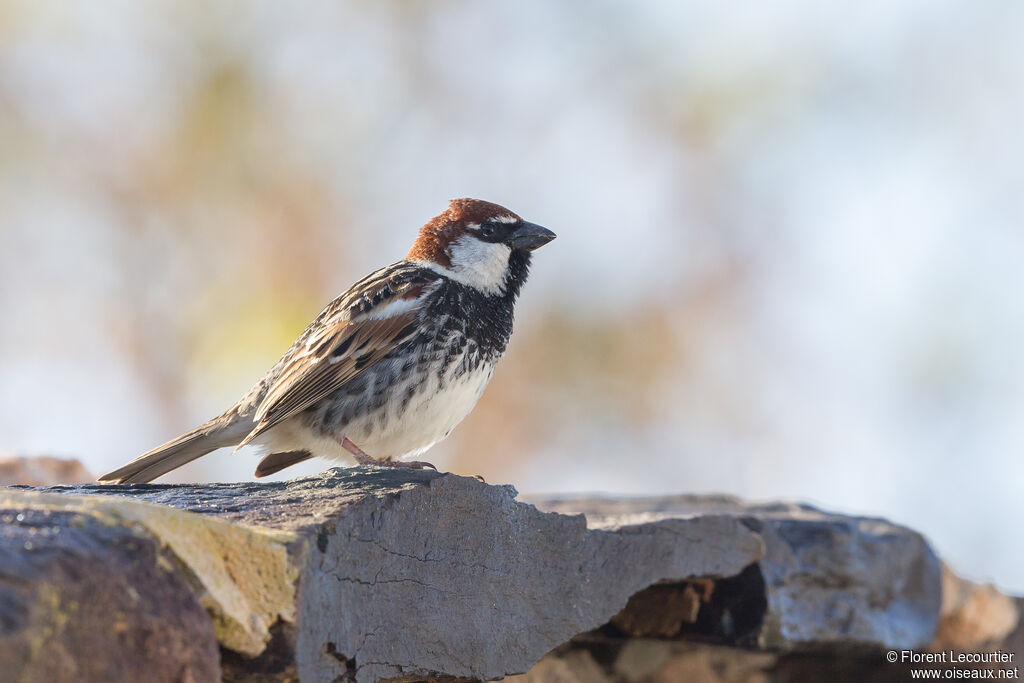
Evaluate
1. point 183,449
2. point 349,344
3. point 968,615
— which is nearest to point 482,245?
point 349,344

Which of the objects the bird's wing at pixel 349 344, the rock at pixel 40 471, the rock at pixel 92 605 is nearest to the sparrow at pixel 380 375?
the bird's wing at pixel 349 344

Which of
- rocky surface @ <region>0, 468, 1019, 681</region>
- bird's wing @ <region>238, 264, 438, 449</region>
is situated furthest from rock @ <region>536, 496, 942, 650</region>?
bird's wing @ <region>238, 264, 438, 449</region>

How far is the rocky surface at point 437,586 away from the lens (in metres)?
1.39

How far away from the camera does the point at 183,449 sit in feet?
10.4

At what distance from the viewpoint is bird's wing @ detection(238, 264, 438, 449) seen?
123 inches

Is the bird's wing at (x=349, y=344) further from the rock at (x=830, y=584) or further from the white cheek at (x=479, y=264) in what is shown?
the rock at (x=830, y=584)

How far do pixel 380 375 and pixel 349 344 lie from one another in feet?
0.49

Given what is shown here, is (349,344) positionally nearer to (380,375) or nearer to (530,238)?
(380,375)

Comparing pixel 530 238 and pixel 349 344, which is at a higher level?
pixel 530 238

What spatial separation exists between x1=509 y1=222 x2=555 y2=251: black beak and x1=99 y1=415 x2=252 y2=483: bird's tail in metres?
1.02

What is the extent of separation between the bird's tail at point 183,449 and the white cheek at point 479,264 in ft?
2.65

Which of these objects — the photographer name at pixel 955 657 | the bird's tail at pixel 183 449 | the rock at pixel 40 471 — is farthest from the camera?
the photographer name at pixel 955 657

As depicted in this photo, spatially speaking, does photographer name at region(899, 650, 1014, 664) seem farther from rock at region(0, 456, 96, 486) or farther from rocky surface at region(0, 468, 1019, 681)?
rock at region(0, 456, 96, 486)

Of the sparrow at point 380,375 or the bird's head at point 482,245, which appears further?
the bird's head at point 482,245
